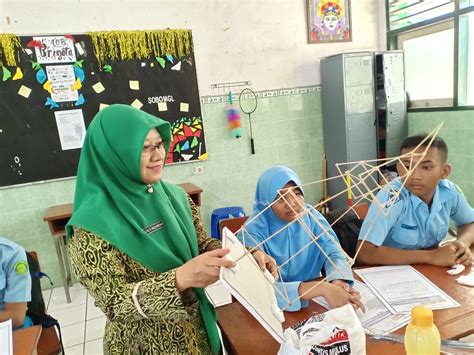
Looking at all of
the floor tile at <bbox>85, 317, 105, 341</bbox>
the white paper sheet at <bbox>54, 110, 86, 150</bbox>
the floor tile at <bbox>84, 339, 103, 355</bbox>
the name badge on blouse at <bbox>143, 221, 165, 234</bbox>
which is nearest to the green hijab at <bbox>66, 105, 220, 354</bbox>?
the name badge on blouse at <bbox>143, 221, 165, 234</bbox>

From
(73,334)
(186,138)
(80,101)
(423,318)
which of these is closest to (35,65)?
(80,101)

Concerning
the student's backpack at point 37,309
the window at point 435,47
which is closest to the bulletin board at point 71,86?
the student's backpack at point 37,309

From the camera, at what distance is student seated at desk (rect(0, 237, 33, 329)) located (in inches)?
59.2

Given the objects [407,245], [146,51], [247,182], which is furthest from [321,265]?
[146,51]

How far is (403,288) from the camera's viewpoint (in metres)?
1.21

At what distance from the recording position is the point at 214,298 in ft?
9.29

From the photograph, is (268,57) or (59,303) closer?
(59,303)

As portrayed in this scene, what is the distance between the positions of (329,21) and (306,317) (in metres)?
3.76

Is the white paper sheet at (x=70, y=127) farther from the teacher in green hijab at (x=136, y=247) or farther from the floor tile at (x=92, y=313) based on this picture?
the teacher in green hijab at (x=136, y=247)

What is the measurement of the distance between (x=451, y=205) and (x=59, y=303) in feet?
10.1

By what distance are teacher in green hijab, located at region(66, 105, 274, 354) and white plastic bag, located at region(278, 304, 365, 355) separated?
0.25 m

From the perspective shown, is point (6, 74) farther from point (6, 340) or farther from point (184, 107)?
point (6, 340)

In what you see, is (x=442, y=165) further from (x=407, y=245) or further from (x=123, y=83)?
(x=123, y=83)

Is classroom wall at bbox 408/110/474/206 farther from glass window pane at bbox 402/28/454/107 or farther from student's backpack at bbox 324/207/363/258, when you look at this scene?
student's backpack at bbox 324/207/363/258
